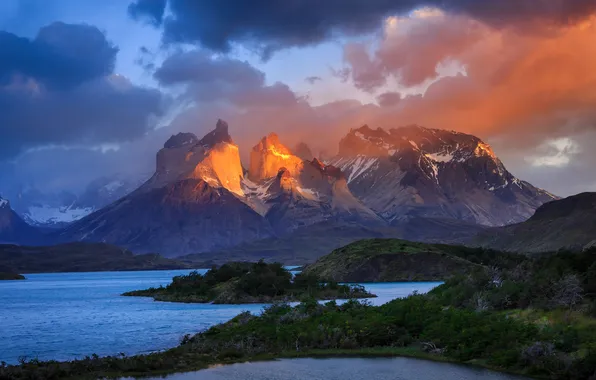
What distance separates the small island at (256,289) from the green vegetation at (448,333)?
5719cm

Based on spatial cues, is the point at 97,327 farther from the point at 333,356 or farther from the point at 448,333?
the point at 448,333

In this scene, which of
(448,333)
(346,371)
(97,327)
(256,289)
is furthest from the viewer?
(256,289)

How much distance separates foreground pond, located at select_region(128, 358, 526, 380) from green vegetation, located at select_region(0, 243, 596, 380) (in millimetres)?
2113

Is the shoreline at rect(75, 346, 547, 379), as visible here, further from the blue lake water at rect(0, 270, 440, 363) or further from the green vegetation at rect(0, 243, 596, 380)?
the blue lake water at rect(0, 270, 440, 363)

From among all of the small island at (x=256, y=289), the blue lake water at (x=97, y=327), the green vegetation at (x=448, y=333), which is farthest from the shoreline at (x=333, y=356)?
the small island at (x=256, y=289)

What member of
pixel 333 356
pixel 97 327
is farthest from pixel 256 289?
pixel 333 356

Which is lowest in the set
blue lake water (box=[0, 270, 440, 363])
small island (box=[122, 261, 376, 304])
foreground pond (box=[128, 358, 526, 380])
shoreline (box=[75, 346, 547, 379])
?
foreground pond (box=[128, 358, 526, 380])

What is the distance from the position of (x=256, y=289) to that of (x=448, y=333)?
82.7 meters

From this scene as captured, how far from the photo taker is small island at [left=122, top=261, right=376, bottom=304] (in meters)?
134

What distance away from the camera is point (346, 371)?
166 feet

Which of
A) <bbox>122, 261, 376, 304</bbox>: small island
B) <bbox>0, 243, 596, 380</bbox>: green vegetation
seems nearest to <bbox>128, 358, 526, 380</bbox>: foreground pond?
<bbox>0, 243, 596, 380</bbox>: green vegetation

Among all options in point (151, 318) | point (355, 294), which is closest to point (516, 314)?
point (151, 318)

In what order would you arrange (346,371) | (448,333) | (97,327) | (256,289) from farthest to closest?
1. (256,289)
2. (97,327)
3. (448,333)
4. (346,371)

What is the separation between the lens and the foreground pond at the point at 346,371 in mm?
48219
